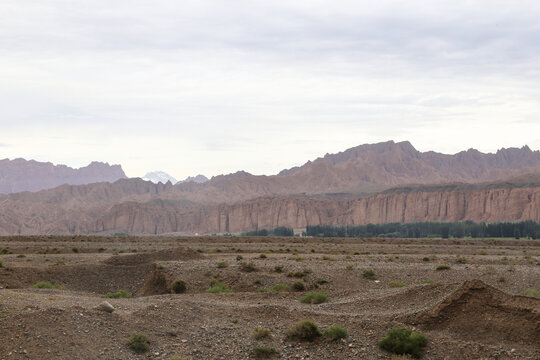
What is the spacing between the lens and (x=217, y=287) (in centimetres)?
2659

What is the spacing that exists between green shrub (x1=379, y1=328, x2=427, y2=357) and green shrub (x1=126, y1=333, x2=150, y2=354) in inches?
242

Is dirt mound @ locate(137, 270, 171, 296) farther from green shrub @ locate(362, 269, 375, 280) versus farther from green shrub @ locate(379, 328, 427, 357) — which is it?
green shrub @ locate(379, 328, 427, 357)

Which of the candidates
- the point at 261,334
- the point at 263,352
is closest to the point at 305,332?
the point at 261,334

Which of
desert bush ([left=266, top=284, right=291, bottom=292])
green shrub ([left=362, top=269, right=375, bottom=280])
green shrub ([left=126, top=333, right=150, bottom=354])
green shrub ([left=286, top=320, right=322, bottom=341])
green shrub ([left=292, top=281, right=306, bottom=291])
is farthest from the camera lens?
green shrub ([left=362, top=269, right=375, bottom=280])

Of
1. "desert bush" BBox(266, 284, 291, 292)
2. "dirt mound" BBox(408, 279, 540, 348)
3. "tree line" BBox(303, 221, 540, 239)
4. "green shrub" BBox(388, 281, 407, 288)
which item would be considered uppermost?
"dirt mound" BBox(408, 279, 540, 348)

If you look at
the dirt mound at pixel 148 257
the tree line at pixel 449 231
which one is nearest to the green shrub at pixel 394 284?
the dirt mound at pixel 148 257

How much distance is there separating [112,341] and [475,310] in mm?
10111

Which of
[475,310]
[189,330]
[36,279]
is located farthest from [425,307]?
[36,279]

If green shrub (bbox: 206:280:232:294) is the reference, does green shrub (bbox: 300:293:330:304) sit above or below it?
above

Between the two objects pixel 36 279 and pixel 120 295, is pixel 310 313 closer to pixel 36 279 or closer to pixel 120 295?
pixel 120 295

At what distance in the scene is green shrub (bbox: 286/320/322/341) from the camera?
15.6 meters

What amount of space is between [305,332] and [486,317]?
5.14 meters

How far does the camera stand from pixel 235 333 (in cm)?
1609

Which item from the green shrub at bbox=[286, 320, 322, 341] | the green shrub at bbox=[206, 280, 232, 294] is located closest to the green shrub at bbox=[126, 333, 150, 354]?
the green shrub at bbox=[286, 320, 322, 341]
